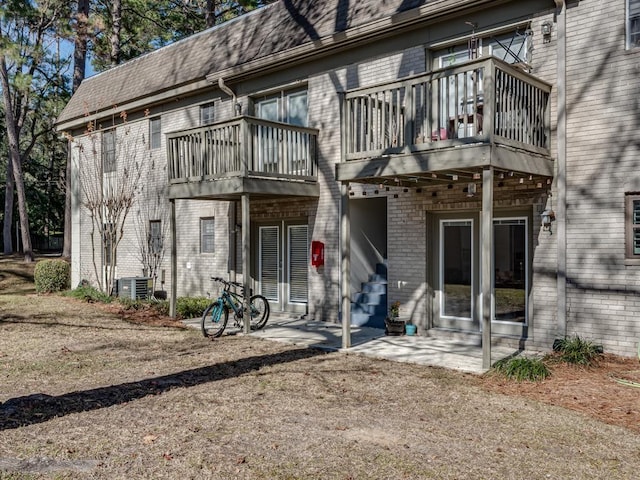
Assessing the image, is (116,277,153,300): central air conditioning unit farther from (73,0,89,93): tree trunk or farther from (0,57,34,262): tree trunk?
(73,0,89,93): tree trunk

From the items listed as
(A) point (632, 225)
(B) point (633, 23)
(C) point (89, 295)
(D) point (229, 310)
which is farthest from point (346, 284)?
(C) point (89, 295)

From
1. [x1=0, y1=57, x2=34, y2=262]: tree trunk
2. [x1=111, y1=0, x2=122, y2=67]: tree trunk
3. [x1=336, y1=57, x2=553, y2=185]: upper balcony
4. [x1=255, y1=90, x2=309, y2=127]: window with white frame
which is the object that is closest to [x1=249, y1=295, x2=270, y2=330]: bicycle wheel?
[x1=336, y1=57, x2=553, y2=185]: upper balcony

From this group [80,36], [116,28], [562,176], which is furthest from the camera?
[116,28]

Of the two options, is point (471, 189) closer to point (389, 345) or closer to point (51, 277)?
point (389, 345)

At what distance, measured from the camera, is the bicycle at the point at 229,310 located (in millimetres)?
10945

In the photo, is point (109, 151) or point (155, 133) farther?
point (109, 151)

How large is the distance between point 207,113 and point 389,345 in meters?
8.76

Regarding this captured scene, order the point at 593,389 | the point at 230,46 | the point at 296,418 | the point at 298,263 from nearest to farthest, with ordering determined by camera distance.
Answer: the point at 296,418 → the point at 593,389 → the point at 298,263 → the point at 230,46

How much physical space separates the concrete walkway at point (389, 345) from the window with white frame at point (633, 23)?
502 centimetres

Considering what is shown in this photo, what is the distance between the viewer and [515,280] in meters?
9.66

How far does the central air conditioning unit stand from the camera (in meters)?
16.0

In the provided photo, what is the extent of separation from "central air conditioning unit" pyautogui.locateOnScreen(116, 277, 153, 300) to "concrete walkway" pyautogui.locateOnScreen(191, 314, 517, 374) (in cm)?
445

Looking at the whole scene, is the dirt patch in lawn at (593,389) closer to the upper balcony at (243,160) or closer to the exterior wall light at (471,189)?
the exterior wall light at (471,189)

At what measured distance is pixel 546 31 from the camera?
910 cm
